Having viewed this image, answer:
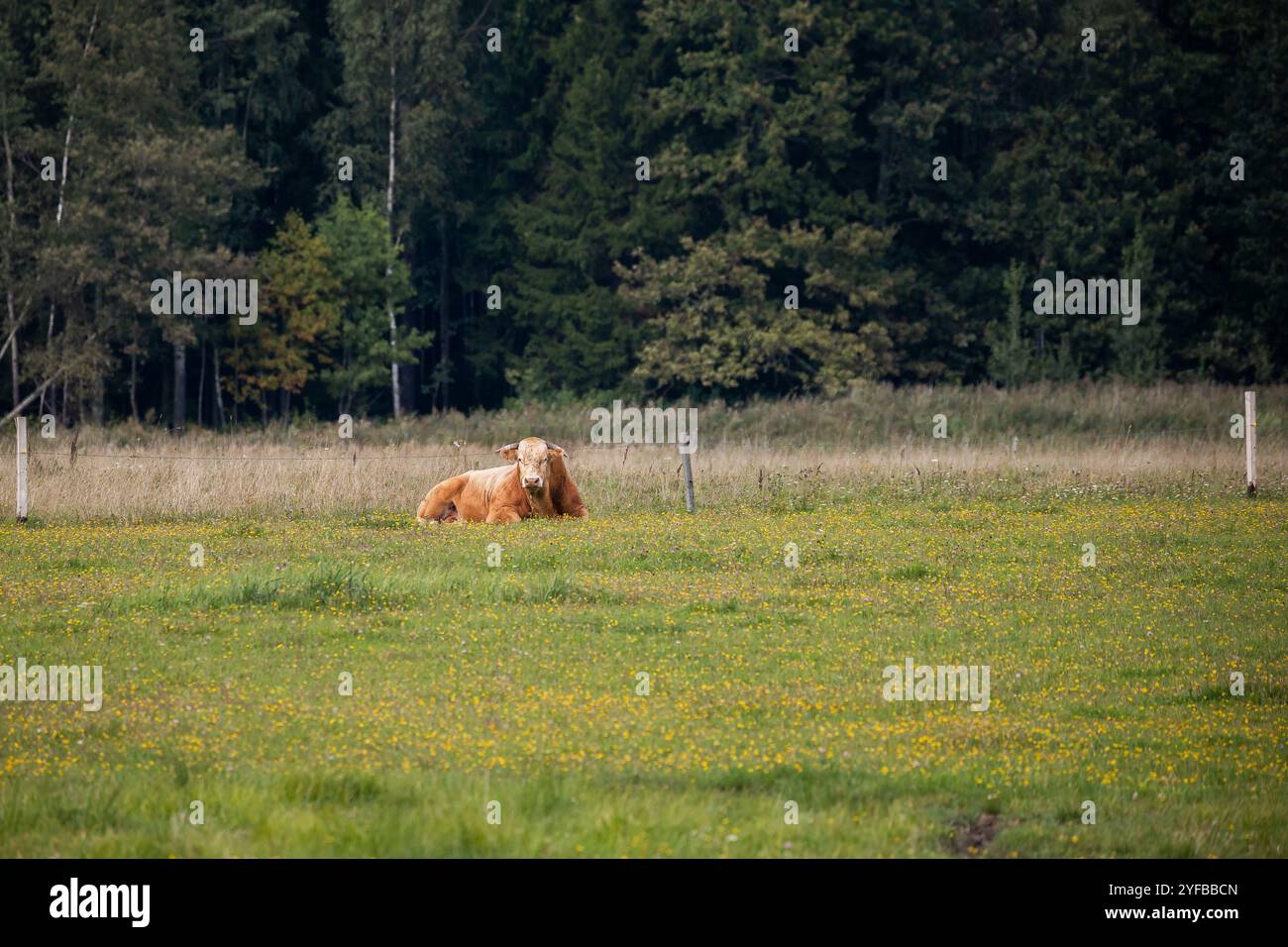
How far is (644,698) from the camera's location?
11.5m

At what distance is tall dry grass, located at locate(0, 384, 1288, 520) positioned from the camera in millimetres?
24203

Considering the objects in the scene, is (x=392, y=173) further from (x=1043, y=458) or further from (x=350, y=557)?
(x=350, y=557)

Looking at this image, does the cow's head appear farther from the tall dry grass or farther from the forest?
the forest

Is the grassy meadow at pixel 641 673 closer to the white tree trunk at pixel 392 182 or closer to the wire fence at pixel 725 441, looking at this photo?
the wire fence at pixel 725 441

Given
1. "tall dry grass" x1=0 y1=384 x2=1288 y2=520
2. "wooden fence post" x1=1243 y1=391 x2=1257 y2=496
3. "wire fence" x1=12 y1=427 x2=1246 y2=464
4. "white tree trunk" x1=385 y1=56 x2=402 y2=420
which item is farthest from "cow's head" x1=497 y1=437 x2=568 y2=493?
"white tree trunk" x1=385 y1=56 x2=402 y2=420

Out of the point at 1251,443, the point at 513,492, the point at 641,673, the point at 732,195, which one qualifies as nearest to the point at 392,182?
the point at 732,195

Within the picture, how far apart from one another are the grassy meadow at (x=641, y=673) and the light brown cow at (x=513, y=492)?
0.69 meters

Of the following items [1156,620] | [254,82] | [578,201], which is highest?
[254,82]

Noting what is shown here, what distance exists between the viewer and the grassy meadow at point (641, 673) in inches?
337

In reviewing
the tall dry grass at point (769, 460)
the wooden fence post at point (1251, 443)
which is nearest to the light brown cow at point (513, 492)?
the tall dry grass at point (769, 460)

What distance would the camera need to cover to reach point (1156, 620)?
48.9 feet

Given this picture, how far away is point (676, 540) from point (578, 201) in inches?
1626

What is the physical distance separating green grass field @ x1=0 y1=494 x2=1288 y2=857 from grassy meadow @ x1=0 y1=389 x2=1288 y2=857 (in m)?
0.04

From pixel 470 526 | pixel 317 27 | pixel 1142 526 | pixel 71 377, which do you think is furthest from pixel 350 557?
pixel 317 27
